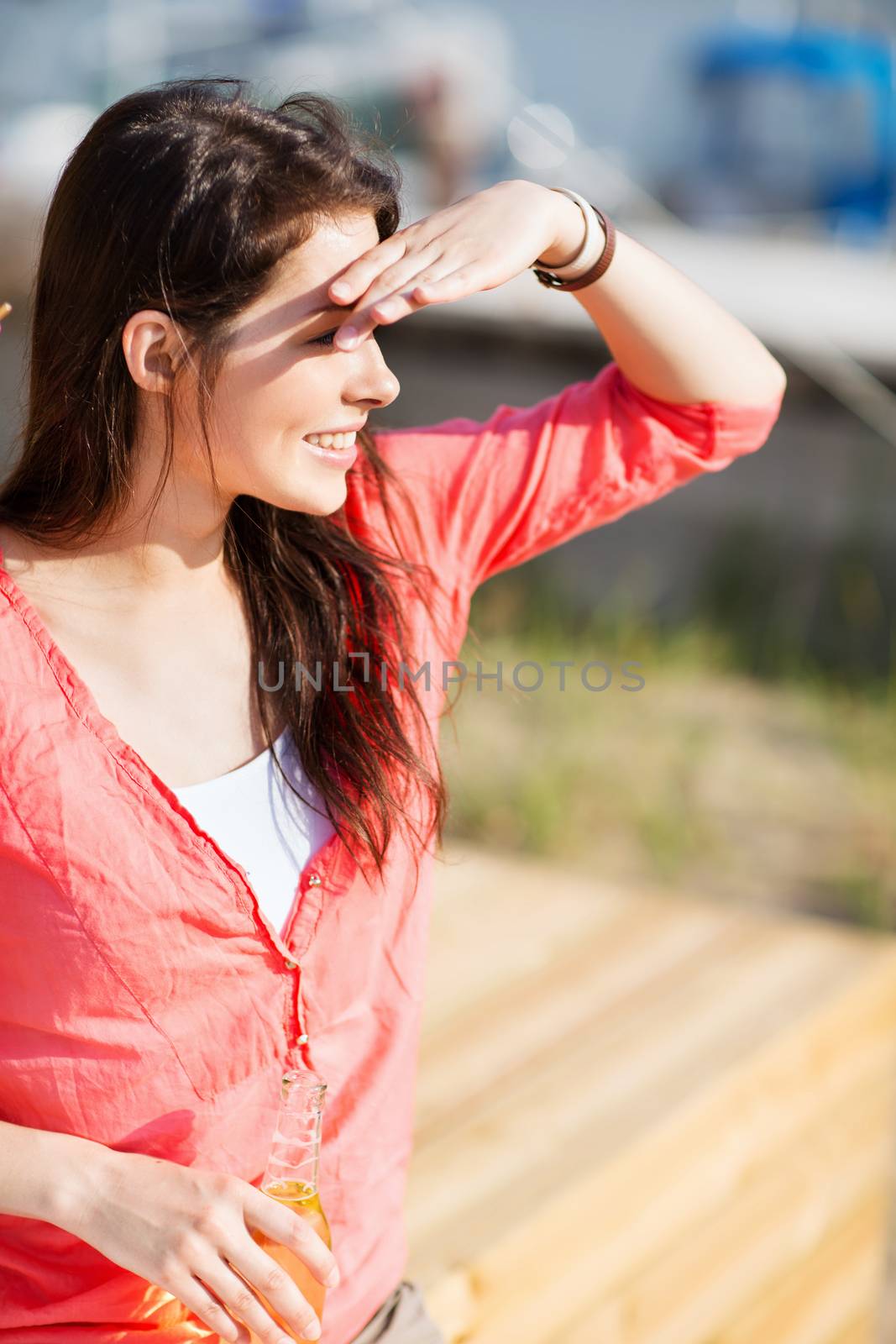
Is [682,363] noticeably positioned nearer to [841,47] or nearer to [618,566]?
[618,566]

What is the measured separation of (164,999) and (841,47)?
6461mm

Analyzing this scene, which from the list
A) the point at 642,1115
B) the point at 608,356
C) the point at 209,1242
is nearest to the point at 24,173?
the point at 608,356

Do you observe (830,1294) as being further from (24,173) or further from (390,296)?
(24,173)

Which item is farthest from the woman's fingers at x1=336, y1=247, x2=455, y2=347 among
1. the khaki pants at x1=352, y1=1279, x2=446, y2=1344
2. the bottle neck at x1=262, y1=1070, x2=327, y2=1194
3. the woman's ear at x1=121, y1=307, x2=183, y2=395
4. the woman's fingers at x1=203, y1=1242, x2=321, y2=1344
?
the khaki pants at x1=352, y1=1279, x2=446, y2=1344

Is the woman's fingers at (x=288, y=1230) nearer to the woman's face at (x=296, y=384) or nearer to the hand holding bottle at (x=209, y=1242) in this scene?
the hand holding bottle at (x=209, y=1242)

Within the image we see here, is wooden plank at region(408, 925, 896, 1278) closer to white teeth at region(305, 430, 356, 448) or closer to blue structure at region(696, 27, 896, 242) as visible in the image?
white teeth at region(305, 430, 356, 448)

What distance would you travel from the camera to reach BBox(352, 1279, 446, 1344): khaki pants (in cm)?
134

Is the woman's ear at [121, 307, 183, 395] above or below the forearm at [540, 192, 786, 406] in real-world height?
below

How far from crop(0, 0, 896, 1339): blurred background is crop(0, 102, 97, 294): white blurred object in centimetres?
1

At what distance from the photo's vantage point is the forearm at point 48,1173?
1104 mm

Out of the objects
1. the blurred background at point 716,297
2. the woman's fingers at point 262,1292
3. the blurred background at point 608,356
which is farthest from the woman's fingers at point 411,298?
the blurred background at point 716,297

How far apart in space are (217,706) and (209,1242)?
17.4 inches

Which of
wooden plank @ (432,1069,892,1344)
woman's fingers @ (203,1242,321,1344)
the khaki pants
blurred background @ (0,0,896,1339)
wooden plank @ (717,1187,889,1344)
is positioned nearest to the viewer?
woman's fingers @ (203,1242,321,1344)

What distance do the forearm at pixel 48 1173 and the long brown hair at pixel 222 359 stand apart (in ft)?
1.09
